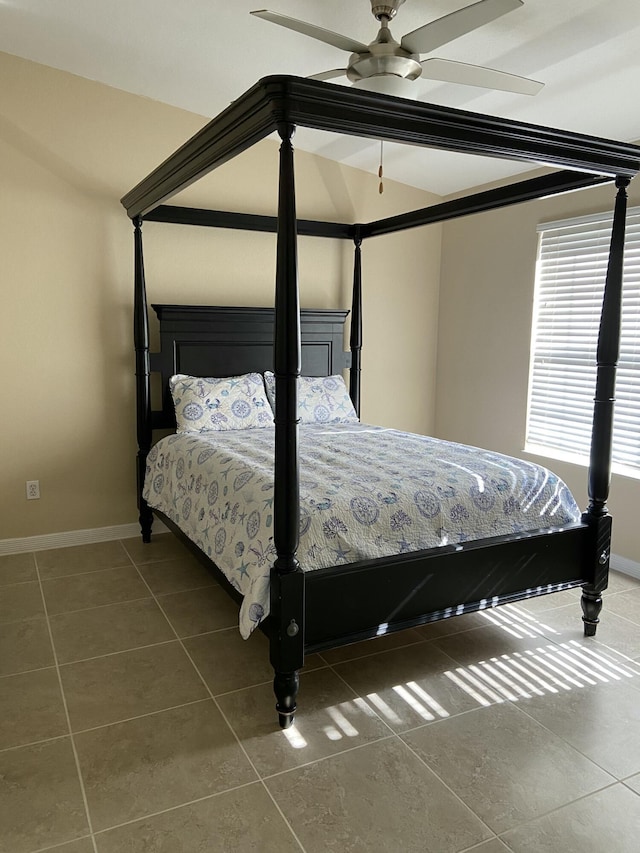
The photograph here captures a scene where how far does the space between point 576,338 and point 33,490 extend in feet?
10.8

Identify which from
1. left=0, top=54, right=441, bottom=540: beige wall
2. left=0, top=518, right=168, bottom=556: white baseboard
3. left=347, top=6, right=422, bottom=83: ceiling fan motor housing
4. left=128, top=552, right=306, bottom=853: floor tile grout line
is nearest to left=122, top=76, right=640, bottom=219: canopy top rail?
left=347, top=6, right=422, bottom=83: ceiling fan motor housing

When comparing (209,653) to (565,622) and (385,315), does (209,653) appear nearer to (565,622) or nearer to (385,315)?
(565,622)

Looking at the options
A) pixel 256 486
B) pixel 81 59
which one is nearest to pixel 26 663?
pixel 256 486

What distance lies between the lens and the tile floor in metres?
1.80

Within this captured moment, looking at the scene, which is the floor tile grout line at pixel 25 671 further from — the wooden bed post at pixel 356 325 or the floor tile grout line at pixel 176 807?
the wooden bed post at pixel 356 325

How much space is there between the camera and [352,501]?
2.43 meters

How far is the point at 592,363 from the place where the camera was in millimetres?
3881

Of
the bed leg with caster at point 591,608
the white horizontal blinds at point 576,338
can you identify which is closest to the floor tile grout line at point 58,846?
the bed leg with caster at point 591,608

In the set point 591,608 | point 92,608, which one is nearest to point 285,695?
point 92,608

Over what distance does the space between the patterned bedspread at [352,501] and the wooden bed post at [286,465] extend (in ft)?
0.30

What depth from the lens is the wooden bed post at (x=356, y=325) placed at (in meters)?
4.53

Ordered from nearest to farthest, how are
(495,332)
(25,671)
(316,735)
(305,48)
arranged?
(316,735)
(25,671)
(305,48)
(495,332)

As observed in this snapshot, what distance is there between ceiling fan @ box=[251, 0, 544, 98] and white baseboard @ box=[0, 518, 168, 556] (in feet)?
9.33

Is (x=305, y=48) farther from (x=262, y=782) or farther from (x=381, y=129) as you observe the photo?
(x=262, y=782)
